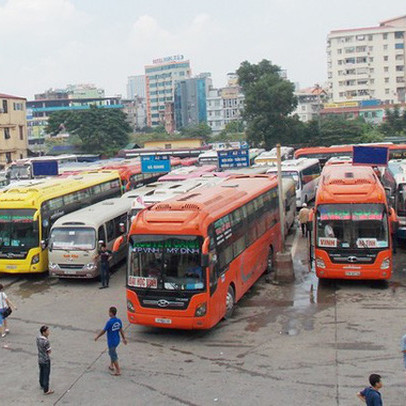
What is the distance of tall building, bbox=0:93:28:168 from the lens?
59406 millimetres

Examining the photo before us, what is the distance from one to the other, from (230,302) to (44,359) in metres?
4.99

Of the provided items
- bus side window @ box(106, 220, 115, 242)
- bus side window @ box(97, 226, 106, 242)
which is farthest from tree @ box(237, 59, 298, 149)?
bus side window @ box(97, 226, 106, 242)

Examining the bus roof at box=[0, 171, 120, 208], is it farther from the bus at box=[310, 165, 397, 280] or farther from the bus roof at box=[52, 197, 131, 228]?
the bus at box=[310, 165, 397, 280]

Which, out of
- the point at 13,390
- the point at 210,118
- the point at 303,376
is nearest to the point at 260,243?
the point at 303,376

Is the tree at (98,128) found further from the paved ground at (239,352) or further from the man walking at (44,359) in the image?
the man walking at (44,359)

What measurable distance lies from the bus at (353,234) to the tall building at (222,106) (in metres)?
96.8

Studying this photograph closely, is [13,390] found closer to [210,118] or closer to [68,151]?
[68,151]

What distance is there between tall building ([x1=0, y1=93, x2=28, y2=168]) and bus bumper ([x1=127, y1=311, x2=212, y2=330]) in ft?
164

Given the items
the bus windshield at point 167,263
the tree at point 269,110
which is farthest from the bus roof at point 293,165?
the tree at point 269,110

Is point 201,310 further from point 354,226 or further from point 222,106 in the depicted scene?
point 222,106

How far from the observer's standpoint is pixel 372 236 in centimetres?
1595

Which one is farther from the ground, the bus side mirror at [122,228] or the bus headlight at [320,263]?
the bus side mirror at [122,228]

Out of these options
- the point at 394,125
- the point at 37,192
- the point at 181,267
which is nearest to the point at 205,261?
the point at 181,267

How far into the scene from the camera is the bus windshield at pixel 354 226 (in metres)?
15.9
